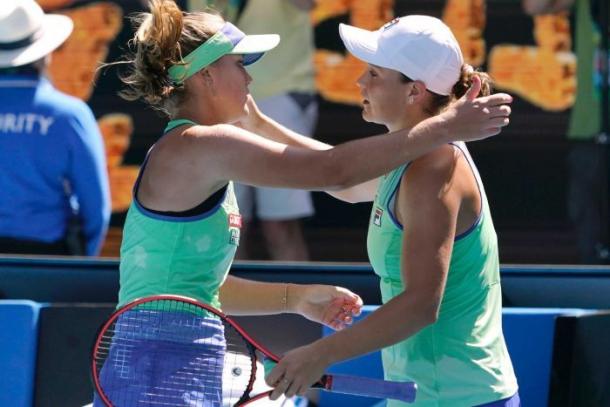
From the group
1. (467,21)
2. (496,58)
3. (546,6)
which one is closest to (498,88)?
(496,58)

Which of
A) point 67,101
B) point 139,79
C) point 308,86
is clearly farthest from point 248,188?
point 139,79

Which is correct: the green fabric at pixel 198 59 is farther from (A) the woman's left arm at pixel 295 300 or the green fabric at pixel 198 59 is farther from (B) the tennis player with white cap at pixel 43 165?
(B) the tennis player with white cap at pixel 43 165

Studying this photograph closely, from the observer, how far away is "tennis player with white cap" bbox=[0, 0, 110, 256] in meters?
5.48

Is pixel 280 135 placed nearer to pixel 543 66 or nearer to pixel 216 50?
pixel 216 50

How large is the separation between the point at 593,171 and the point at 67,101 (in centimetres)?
282

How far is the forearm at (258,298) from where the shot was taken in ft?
11.4

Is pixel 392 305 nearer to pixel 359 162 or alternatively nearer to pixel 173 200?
pixel 359 162

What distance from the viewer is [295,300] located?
347 centimetres

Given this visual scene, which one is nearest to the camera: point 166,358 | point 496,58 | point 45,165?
point 166,358

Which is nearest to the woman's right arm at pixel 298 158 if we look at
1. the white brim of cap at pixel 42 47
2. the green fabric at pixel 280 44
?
the white brim of cap at pixel 42 47

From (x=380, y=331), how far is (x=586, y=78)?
13.6ft

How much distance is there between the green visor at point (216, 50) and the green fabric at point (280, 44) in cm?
331

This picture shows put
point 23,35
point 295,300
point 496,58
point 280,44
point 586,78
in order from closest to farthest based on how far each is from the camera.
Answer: point 295,300
point 23,35
point 280,44
point 586,78
point 496,58

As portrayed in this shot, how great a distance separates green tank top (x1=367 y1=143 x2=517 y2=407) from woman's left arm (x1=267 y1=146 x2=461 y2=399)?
9cm
